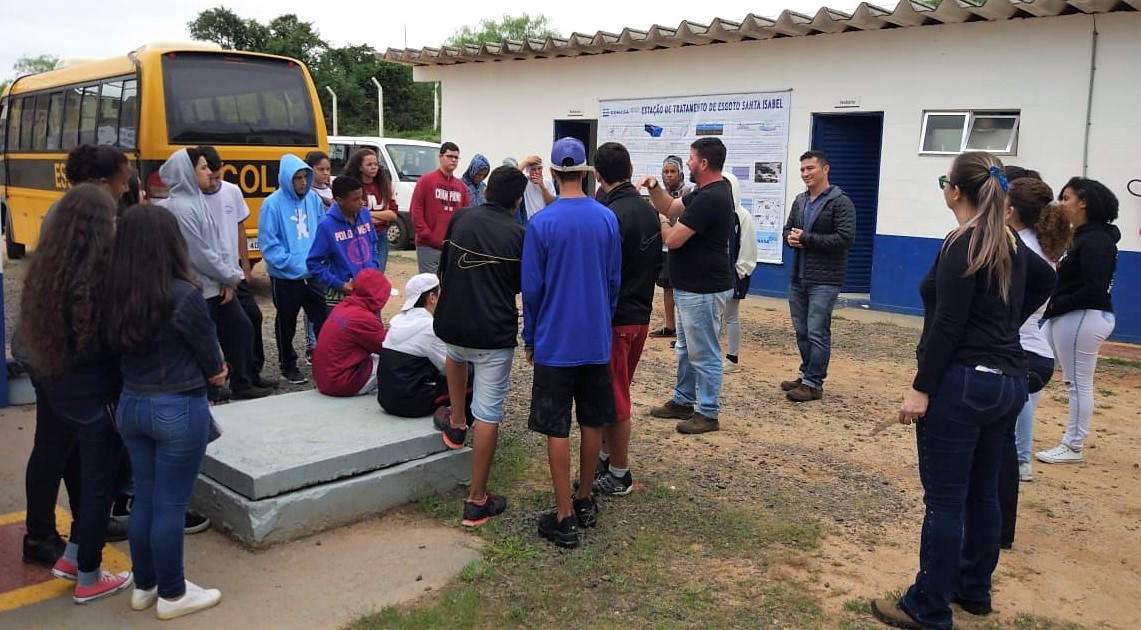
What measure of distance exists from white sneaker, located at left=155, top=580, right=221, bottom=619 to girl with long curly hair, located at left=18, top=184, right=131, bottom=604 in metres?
0.37

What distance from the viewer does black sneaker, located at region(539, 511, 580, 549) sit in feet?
13.4

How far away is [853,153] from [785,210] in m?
1.11

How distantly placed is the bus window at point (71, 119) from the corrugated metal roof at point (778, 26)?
17.4ft

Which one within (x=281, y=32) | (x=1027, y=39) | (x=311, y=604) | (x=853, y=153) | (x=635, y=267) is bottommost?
(x=311, y=604)

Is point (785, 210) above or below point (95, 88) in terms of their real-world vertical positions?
below

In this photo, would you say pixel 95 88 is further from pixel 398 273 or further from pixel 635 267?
pixel 635 267

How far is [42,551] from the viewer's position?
12.4 ft

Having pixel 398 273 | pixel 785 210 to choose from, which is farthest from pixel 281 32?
pixel 785 210

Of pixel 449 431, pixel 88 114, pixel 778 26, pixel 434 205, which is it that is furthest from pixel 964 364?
pixel 88 114

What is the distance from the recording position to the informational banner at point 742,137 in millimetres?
11516

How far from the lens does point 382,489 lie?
441 cm

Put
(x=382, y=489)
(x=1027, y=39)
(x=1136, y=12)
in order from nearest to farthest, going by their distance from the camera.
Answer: (x=382, y=489), (x=1136, y=12), (x=1027, y=39)

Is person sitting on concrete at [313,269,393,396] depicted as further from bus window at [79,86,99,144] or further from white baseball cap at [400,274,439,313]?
bus window at [79,86,99,144]

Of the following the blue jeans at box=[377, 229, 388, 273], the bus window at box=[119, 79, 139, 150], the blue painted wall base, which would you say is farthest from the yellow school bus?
the blue painted wall base
